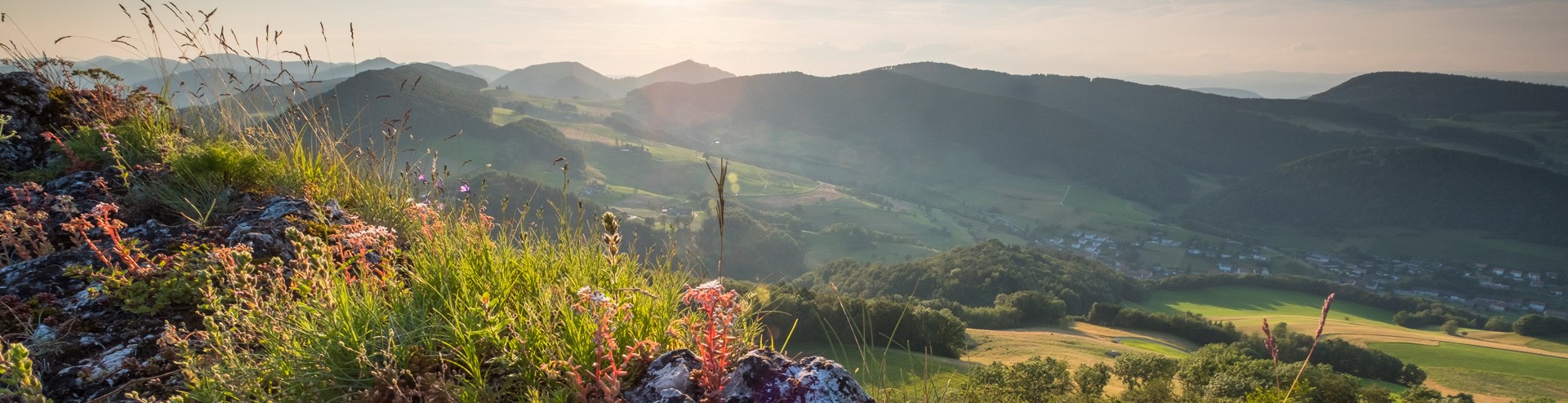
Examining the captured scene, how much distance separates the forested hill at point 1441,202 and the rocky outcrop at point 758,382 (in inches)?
9047

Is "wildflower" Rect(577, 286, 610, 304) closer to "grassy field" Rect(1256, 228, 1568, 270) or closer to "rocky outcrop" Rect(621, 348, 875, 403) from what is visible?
"rocky outcrop" Rect(621, 348, 875, 403)

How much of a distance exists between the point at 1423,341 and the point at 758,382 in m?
117

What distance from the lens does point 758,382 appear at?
211 centimetres

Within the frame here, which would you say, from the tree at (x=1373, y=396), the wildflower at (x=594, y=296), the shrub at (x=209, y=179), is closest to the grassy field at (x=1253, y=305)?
the tree at (x=1373, y=396)

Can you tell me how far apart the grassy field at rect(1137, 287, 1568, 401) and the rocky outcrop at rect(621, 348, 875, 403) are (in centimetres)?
9519

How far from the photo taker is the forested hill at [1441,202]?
173 m

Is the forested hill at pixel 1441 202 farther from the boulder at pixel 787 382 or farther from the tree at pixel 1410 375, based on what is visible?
the boulder at pixel 787 382

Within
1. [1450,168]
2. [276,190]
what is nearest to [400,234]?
[276,190]

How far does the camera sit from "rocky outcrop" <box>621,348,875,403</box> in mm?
2062

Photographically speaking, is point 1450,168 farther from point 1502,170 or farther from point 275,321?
point 275,321

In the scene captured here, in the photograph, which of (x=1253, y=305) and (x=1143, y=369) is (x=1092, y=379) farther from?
(x=1253, y=305)

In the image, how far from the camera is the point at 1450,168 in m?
191

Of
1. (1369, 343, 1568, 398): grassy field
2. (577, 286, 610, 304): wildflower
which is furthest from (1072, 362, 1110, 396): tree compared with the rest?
(1369, 343, 1568, 398): grassy field

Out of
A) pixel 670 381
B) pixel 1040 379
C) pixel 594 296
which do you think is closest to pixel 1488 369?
pixel 1040 379
